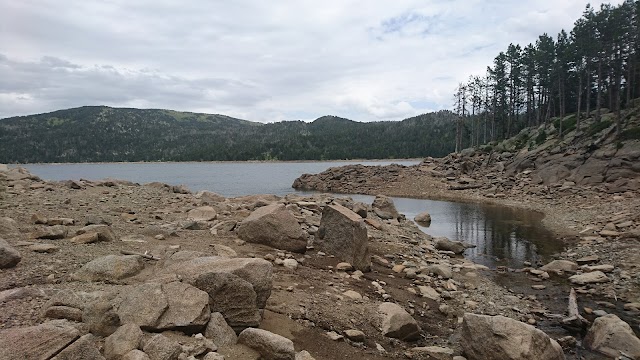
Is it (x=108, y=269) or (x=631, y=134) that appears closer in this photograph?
(x=108, y=269)

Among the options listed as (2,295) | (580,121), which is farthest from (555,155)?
(2,295)

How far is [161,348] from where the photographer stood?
5.09 meters

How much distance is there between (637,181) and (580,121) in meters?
22.6

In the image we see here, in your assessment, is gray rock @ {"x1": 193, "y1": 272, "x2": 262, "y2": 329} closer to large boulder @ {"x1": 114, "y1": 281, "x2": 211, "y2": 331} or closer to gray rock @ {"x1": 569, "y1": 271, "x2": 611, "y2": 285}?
large boulder @ {"x1": 114, "y1": 281, "x2": 211, "y2": 331}

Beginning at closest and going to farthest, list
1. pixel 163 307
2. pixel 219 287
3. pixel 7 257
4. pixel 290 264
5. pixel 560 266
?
pixel 163 307 → pixel 219 287 → pixel 7 257 → pixel 290 264 → pixel 560 266

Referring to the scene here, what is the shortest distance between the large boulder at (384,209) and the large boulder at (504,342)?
15361 millimetres

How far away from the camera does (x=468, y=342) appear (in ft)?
26.6

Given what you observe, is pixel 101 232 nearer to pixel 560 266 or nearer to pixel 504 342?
pixel 504 342

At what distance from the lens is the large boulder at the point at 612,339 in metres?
8.77

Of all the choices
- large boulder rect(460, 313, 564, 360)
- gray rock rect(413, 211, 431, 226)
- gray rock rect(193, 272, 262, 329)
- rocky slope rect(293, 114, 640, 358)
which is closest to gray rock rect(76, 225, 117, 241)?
gray rock rect(193, 272, 262, 329)

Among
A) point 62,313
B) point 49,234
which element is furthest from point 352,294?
point 49,234

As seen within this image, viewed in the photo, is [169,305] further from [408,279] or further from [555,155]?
[555,155]

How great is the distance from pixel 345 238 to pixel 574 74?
2631 inches

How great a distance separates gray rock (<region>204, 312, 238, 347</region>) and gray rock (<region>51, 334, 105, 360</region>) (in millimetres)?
1579
